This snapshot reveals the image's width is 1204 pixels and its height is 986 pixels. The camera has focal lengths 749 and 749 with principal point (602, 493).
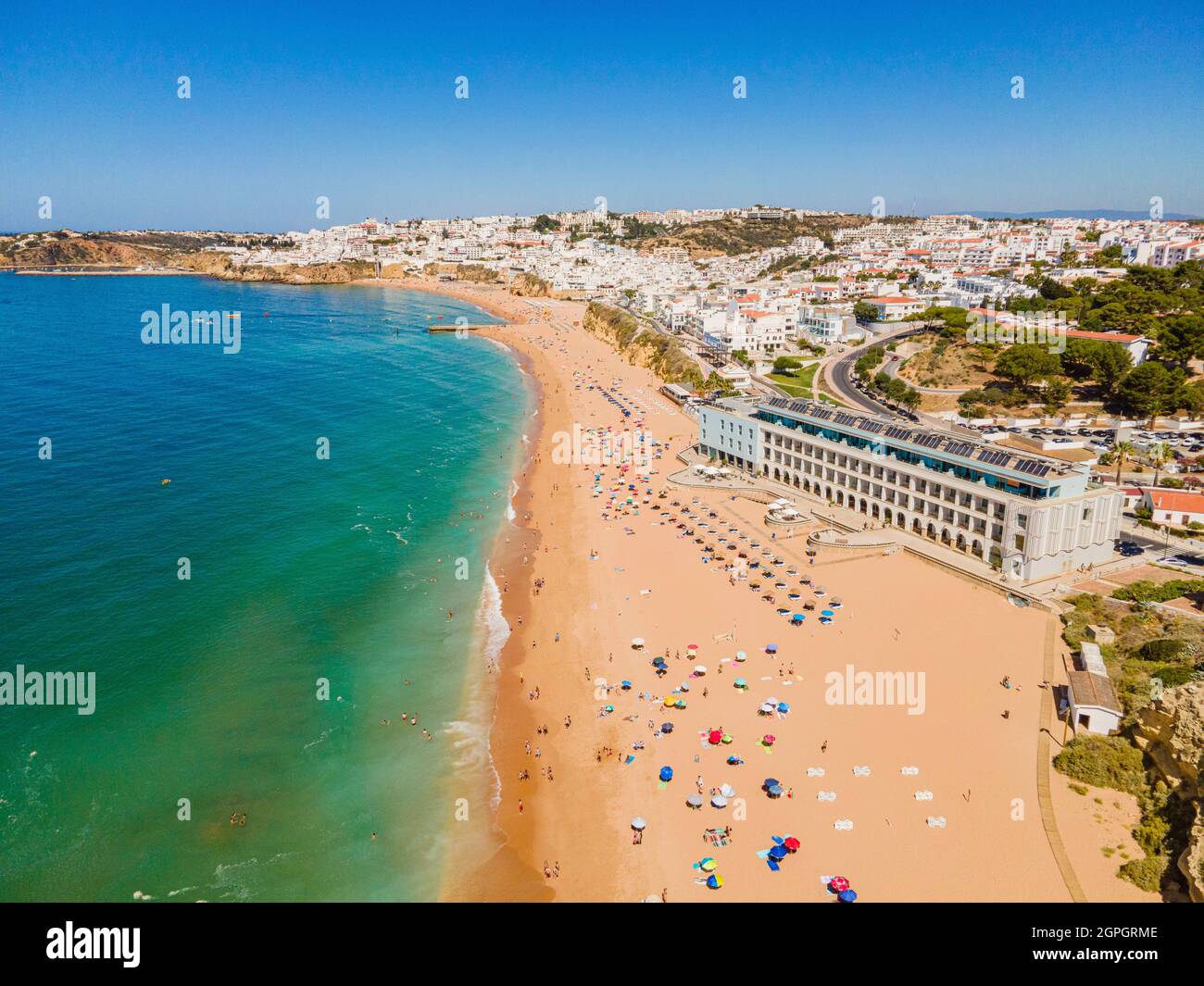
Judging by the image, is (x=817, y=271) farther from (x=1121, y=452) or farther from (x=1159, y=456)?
(x=1121, y=452)

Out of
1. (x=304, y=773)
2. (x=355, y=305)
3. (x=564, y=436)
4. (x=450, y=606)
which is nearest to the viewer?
(x=304, y=773)

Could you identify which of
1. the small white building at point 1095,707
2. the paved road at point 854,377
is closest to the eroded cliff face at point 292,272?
the paved road at point 854,377

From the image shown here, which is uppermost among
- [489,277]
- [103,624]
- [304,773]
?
[489,277]

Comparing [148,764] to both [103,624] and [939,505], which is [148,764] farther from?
[939,505]

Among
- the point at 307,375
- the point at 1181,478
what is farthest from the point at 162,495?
the point at 1181,478
